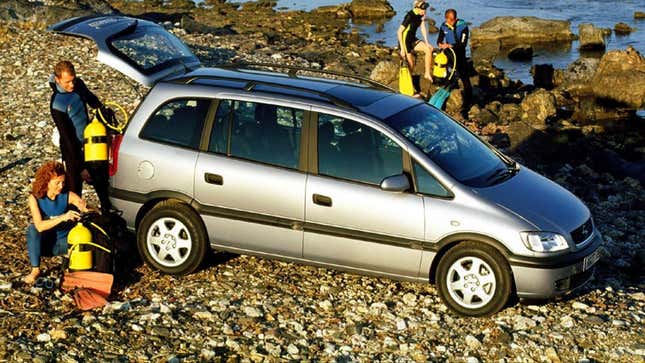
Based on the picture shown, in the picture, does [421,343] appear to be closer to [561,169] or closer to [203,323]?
[203,323]

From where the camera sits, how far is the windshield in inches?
369

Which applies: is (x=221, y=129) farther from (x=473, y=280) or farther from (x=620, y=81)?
(x=620, y=81)

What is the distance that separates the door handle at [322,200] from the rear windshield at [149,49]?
510cm

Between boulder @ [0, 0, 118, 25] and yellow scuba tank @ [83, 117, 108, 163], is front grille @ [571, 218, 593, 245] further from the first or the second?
boulder @ [0, 0, 118, 25]

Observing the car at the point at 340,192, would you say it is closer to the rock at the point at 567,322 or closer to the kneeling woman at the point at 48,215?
the rock at the point at 567,322

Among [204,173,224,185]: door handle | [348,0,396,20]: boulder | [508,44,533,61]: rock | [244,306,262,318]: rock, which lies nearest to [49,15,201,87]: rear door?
[204,173,224,185]: door handle

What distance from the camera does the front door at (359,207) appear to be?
9195mm

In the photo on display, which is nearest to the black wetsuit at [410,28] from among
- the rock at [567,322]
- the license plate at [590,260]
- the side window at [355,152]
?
the side window at [355,152]

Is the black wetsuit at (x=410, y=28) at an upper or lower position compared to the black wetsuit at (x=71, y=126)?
upper

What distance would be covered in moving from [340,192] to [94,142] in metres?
2.71

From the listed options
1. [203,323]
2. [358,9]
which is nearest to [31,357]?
[203,323]

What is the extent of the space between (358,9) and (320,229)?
121 ft

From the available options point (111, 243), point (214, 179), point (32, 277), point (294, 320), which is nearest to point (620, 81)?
point (214, 179)

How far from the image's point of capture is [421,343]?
341 inches
